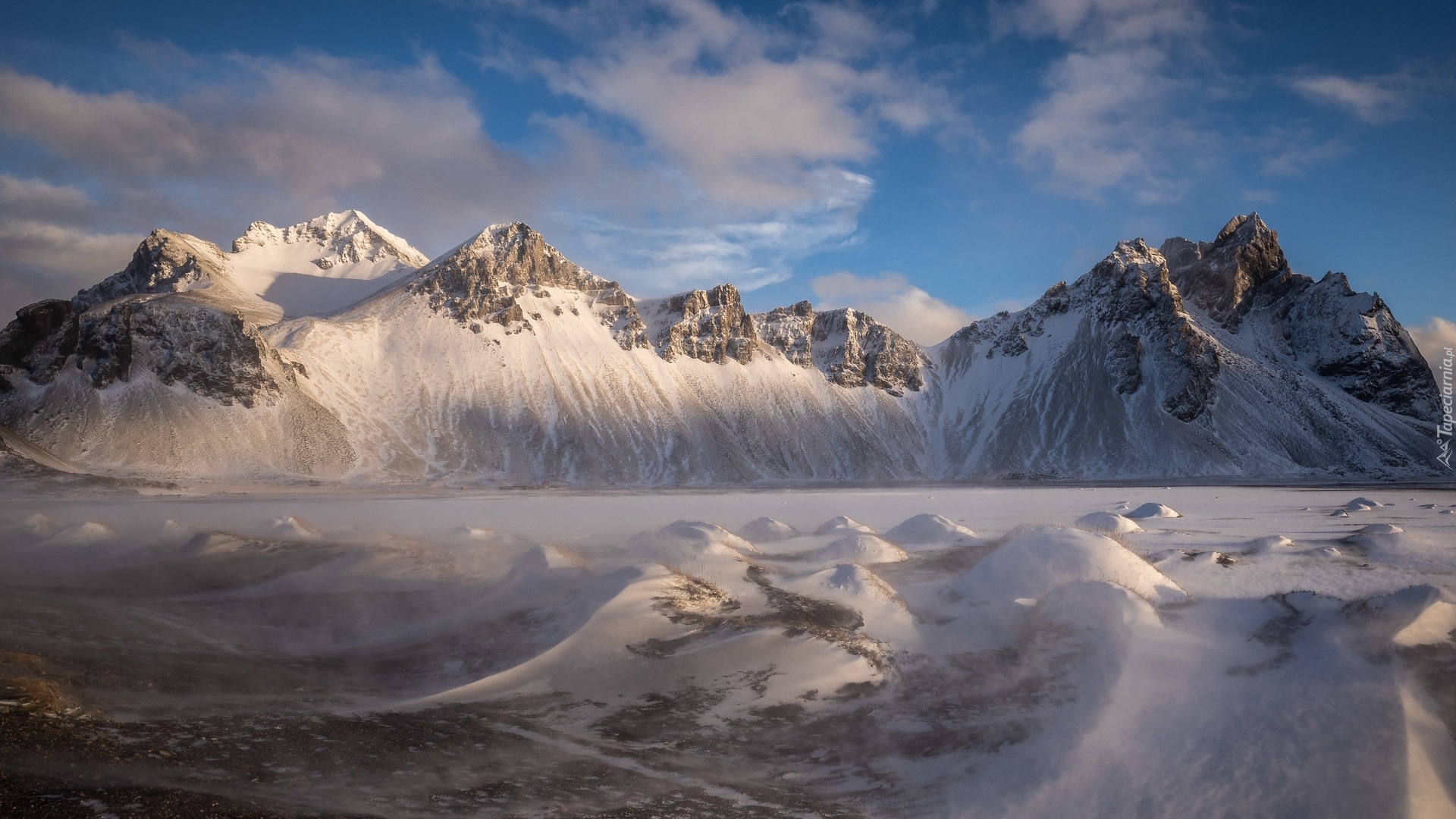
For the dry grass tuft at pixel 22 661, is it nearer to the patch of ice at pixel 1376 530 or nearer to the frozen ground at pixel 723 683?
the frozen ground at pixel 723 683

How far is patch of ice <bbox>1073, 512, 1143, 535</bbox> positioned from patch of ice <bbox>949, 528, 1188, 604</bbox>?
15854mm

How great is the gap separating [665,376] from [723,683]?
127 m

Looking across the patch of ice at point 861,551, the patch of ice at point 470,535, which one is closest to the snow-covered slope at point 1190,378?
the patch of ice at point 861,551

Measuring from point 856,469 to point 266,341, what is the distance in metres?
95.4

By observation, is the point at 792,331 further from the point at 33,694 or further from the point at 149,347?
the point at 33,694

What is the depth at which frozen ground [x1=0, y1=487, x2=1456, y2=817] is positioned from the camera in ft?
33.4

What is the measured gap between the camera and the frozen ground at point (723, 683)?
10.2 meters

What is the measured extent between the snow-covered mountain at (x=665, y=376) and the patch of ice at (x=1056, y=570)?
8558cm

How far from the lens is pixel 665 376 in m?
141

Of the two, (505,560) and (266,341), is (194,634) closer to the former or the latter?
(505,560)

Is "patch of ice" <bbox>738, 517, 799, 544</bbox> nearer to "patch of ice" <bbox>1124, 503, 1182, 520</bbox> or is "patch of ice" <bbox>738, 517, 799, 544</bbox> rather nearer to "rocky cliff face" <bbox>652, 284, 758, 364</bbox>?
"patch of ice" <bbox>1124, 503, 1182, 520</bbox>

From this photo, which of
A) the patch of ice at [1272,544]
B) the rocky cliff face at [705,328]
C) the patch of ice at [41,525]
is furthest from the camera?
the rocky cliff face at [705,328]

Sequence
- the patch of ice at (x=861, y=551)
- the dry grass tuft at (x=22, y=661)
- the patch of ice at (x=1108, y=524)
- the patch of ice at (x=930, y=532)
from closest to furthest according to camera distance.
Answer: the dry grass tuft at (x=22, y=661) → the patch of ice at (x=861, y=551) → the patch of ice at (x=930, y=532) → the patch of ice at (x=1108, y=524)

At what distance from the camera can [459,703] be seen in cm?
1398
